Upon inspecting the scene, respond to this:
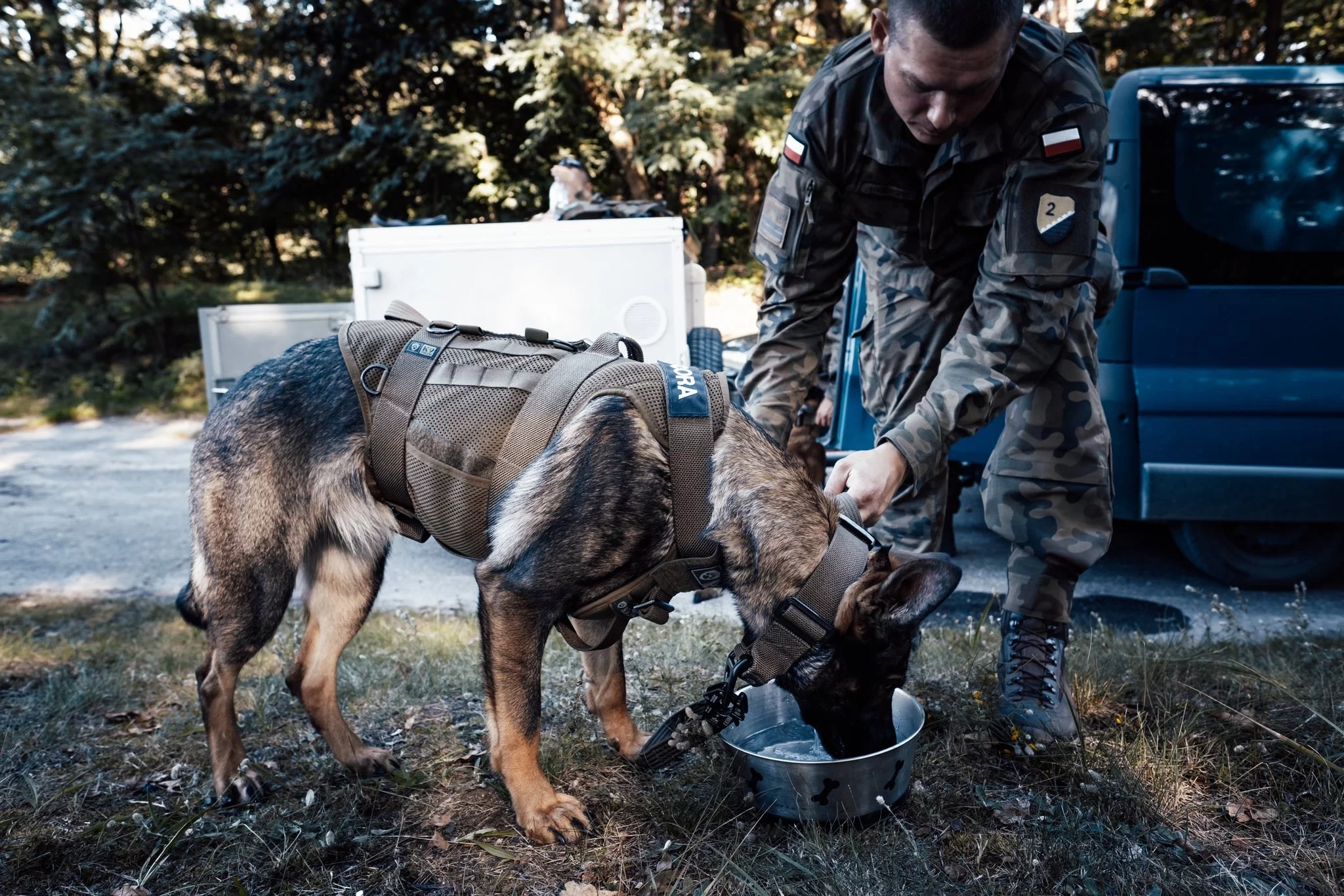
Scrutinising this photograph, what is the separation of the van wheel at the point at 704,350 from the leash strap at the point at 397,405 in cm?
341

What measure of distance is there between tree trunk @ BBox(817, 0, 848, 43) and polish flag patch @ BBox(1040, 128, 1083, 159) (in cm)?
1310

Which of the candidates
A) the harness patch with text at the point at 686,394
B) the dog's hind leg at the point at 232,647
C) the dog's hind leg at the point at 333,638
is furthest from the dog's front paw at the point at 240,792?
the harness patch with text at the point at 686,394

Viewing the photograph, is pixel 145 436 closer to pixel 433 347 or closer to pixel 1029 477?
pixel 433 347

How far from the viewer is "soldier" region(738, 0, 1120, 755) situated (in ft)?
7.65

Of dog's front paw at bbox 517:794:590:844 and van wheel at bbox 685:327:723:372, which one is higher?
van wheel at bbox 685:327:723:372

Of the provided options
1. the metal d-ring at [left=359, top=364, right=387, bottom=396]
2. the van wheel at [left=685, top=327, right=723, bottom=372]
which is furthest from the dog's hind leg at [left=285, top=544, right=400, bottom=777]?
the van wheel at [left=685, top=327, right=723, bottom=372]

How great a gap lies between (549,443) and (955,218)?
4.56ft

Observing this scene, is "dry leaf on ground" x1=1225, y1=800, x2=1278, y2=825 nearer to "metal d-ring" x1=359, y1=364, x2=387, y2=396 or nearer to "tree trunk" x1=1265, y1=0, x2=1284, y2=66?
"metal d-ring" x1=359, y1=364, x2=387, y2=396

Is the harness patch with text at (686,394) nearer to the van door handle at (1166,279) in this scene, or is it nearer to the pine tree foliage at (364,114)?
the van door handle at (1166,279)

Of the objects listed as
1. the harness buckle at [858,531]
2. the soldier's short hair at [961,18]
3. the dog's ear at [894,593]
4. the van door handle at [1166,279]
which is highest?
the soldier's short hair at [961,18]

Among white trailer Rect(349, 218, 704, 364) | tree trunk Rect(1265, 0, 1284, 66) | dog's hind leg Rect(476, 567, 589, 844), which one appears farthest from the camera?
tree trunk Rect(1265, 0, 1284, 66)

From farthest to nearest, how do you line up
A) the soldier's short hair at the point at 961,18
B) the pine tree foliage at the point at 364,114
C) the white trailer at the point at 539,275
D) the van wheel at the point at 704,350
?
the pine tree foliage at the point at 364,114 < the van wheel at the point at 704,350 < the white trailer at the point at 539,275 < the soldier's short hair at the point at 961,18

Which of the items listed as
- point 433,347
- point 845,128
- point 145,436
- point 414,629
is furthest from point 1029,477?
point 145,436

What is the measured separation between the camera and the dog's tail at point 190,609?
2.64 metres
